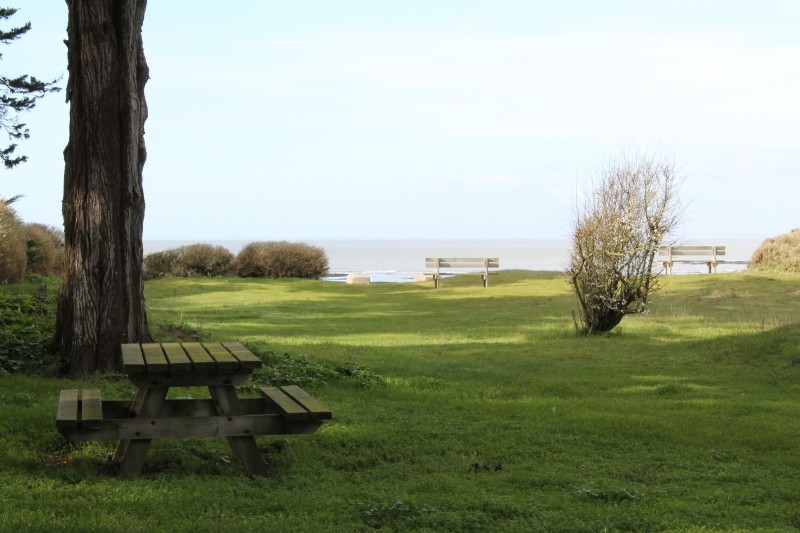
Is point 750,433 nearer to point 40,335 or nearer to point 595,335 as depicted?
point 40,335

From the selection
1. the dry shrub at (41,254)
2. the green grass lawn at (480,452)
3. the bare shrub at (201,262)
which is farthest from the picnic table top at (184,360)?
the bare shrub at (201,262)

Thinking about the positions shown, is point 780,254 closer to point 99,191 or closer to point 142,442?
point 99,191

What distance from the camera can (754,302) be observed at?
22.5 metres

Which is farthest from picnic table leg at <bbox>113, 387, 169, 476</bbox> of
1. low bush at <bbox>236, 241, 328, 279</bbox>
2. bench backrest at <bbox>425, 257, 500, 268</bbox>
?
low bush at <bbox>236, 241, 328, 279</bbox>

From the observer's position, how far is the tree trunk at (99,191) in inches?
350

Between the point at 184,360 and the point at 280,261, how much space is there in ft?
99.5

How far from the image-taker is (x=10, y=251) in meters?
18.5

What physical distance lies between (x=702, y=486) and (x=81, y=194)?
21.7 feet

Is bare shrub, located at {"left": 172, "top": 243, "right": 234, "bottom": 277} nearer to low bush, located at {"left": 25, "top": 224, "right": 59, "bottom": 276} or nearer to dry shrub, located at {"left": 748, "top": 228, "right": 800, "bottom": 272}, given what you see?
low bush, located at {"left": 25, "top": 224, "right": 59, "bottom": 276}

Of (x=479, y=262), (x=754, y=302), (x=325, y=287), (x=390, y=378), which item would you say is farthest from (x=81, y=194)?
(x=479, y=262)

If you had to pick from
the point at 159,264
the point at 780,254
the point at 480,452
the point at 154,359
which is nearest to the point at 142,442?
the point at 154,359

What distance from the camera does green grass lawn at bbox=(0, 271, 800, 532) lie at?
15.8 feet

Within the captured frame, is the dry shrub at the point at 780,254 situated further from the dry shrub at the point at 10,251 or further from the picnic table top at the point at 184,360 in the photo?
the picnic table top at the point at 184,360

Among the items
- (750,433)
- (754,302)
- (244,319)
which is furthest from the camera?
(754,302)
